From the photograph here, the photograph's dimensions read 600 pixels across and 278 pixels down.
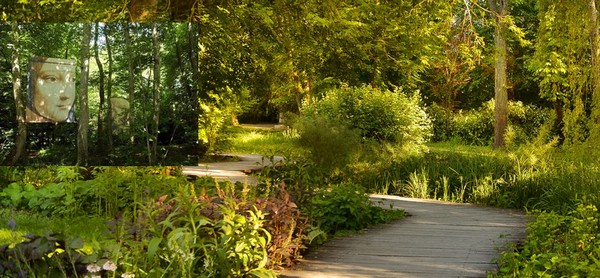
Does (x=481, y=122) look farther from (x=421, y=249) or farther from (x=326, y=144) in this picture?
(x=421, y=249)

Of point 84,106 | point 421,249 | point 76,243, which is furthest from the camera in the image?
point 84,106

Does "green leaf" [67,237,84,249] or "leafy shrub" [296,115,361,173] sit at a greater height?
"leafy shrub" [296,115,361,173]

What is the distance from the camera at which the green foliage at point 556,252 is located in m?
5.11

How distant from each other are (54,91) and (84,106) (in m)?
0.37

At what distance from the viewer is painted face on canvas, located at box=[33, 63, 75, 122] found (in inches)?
346

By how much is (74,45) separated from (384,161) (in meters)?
5.79

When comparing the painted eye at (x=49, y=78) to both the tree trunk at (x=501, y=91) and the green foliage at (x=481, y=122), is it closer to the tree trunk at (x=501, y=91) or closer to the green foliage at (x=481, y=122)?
the tree trunk at (x=501, y=91)

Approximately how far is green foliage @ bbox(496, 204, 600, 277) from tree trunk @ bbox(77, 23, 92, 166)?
4764 millimetres

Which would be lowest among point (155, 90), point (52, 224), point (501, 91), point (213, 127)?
point (52, 224)

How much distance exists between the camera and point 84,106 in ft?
28.9

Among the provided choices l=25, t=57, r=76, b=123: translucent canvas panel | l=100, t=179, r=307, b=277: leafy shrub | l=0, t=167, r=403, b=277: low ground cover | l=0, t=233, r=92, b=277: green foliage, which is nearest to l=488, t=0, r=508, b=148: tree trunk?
l=0, t=167, r=403, b=277: low ground cover

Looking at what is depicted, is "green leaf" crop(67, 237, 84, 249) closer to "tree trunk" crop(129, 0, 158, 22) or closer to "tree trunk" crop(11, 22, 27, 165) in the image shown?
"tree trunk" crop(11, 22, 27, 165)

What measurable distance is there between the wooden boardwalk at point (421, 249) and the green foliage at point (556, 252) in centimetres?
18

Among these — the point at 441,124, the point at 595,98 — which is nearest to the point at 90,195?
the point at 595,98
